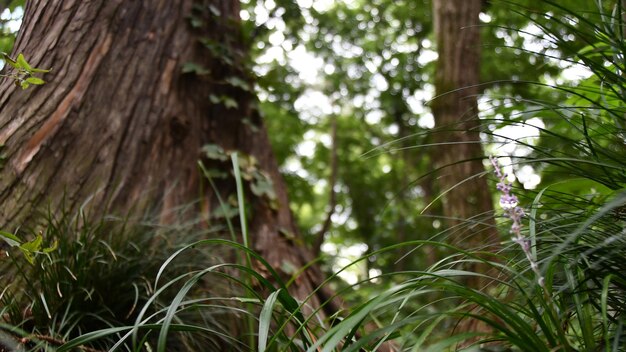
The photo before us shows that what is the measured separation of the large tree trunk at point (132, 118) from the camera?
8.32 ft

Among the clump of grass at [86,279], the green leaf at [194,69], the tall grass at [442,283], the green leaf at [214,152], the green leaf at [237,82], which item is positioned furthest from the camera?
the green leaf at [237,82]

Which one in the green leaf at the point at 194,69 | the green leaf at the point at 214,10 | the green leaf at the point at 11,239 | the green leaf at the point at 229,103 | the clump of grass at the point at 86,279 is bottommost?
the clump of grass at the point at 86,279

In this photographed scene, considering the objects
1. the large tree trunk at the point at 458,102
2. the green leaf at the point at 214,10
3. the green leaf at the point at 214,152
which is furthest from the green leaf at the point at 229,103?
the large tree trunk at the point at 458,102

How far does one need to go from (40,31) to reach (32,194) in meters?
0.79

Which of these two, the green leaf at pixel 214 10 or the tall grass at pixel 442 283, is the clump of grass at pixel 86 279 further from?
the green leaf at pixel 214 10

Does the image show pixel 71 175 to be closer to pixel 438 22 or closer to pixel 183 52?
pixel 183 52

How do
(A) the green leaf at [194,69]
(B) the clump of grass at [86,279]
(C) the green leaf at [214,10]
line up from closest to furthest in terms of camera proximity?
(B) the clump of grass at [86,279] → (A) the green leaf at [194,69] → (C) the green leaf at [214,10]

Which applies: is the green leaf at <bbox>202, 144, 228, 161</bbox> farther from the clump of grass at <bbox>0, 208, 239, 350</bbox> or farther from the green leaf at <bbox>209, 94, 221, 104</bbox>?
the clump of grass at <bbox>0, 208, 239, 350</bbox>

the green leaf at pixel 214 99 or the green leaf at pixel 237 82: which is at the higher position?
the green leaf at pixel 237 82

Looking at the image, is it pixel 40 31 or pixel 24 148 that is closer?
pixel 24 148

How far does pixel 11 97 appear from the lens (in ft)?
8.36

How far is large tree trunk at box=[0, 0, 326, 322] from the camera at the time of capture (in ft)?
8.32

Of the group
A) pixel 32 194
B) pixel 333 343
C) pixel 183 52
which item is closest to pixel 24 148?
pixel 32 194

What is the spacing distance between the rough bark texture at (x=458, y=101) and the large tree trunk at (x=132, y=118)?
141 cm
